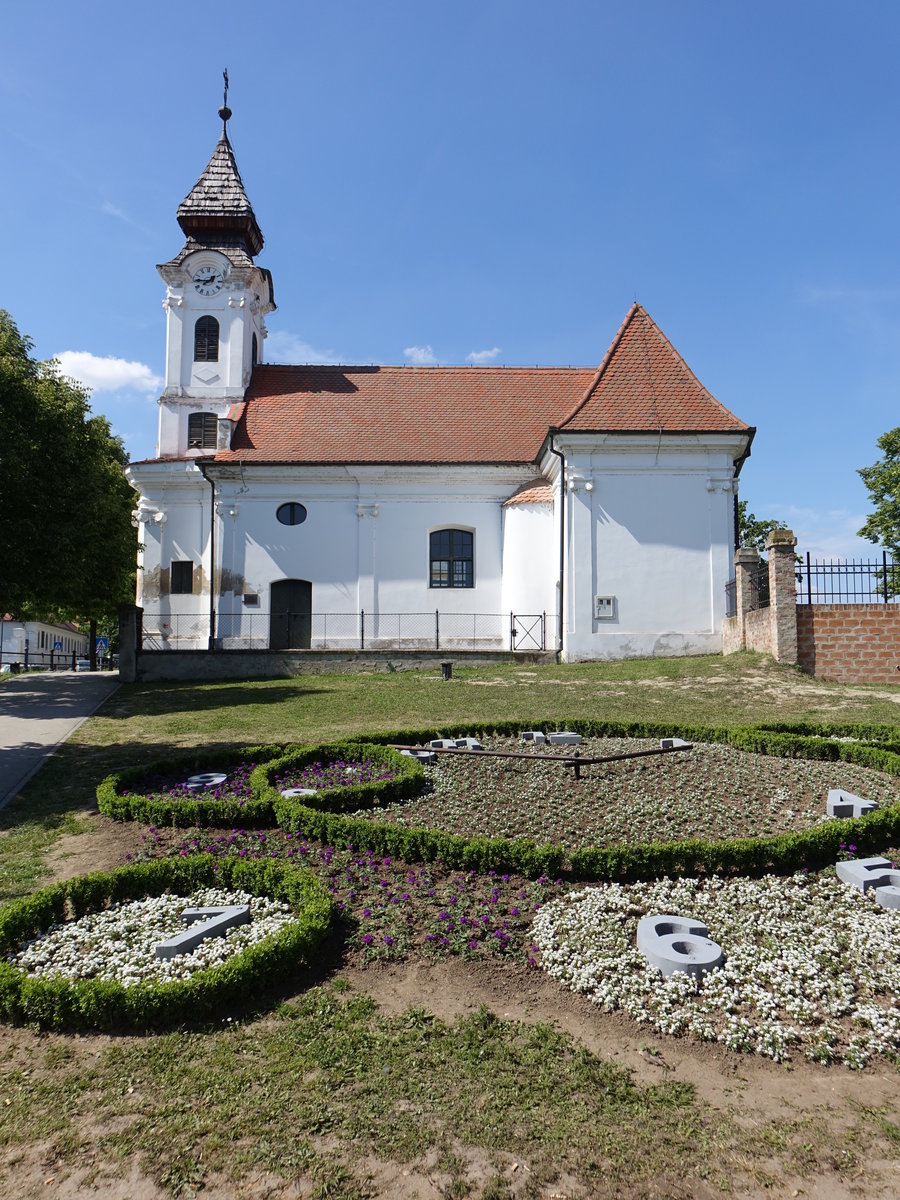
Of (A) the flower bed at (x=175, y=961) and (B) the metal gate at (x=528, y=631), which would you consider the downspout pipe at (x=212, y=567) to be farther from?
(A) the flower bed at (x=175, y=961)

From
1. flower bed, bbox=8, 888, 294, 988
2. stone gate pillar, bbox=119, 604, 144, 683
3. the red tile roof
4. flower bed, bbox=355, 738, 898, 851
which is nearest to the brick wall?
the red tile roof

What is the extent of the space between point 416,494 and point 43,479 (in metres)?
11.9

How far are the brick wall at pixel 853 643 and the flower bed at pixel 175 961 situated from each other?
51.4 ft

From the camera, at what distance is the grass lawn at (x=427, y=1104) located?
3139 mm

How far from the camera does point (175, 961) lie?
15.5ft

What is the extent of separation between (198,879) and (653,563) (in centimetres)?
2005

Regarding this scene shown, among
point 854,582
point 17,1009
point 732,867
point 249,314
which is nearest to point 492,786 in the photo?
point 732,867

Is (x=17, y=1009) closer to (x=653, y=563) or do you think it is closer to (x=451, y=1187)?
(x=451, y=1187)

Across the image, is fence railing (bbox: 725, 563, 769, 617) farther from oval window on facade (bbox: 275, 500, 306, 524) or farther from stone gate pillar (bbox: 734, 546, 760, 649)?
oval window on facade (bbox: 275, 500, 306, 524)

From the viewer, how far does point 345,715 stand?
15.0 metres

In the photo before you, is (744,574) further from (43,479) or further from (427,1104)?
(427,1104)

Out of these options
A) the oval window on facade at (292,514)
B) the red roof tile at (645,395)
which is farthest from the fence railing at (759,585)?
the oval window on facade at (292,514)

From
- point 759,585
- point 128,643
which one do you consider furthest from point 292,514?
point 759,585

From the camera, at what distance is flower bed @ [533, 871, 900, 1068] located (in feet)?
13.6
